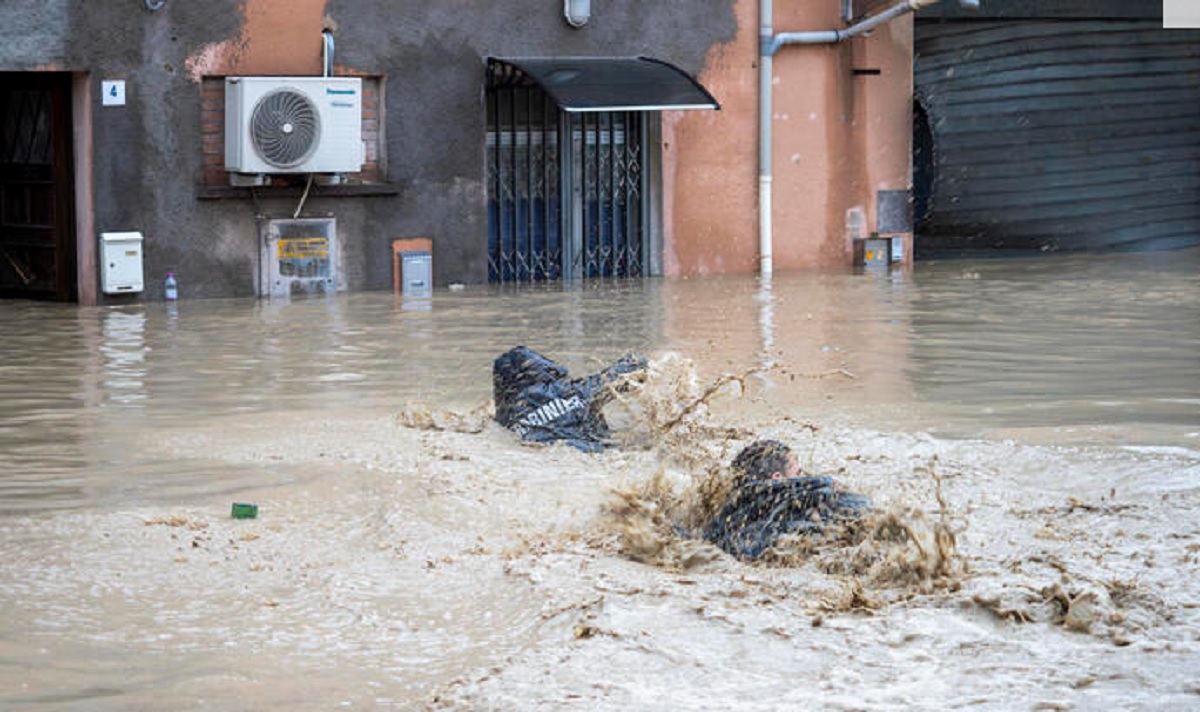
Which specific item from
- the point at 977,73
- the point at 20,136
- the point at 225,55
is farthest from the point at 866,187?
the point at 20,136

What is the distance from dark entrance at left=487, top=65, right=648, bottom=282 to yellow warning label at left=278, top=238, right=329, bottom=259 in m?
1.92

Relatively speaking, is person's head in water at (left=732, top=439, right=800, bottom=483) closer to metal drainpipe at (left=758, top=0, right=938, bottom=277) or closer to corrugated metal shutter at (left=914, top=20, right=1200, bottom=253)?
metal drainpipe at (left=758, top=0, right=938, bottom=277)

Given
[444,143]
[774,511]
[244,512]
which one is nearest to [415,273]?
[444,143]

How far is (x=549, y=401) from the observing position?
8711mm

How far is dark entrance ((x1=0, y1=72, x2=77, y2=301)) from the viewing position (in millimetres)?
16312

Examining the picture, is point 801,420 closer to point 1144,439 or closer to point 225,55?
point 1144,439

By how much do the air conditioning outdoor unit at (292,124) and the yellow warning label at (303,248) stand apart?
0.79m

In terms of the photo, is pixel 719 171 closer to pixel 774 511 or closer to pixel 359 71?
pixel 359 71


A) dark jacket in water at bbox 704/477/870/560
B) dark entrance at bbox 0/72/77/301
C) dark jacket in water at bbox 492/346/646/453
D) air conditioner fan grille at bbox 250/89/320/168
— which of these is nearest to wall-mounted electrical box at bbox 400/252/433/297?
air conditioner fan grille at bbox 250/89/320/168

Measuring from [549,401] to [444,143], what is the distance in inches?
368

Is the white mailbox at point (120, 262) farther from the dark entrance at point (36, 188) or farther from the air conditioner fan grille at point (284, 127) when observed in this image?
the air conditioner fan grille at point (284, 127)

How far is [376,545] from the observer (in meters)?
6.72

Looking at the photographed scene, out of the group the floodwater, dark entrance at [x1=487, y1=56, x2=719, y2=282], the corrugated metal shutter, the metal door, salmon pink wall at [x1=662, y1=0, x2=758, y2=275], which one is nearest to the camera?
the floodwater

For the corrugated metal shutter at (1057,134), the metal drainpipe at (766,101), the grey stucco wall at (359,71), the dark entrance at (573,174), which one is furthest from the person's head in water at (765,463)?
the corrugated metal shutter at (1057,134)
